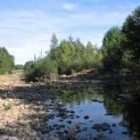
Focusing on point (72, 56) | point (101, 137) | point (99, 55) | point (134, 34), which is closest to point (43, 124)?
point (101, 137)

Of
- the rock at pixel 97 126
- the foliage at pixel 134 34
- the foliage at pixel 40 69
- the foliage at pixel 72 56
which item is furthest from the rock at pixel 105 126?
the foliage at pixel 72 56

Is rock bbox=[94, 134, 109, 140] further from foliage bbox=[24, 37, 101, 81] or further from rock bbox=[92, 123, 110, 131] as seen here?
foliage bbox=[24, 37, 101, 81]

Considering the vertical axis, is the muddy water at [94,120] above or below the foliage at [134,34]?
below

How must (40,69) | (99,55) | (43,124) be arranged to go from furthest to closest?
(99,55) → (40,69) → (43,124)

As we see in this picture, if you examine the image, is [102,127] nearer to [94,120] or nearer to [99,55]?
[94,120]

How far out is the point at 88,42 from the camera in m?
135

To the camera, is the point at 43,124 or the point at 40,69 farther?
the point at 40,69

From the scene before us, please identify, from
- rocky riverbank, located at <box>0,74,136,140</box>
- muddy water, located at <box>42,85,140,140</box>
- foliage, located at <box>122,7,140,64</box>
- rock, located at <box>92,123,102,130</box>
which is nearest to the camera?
rocky riverbank, located at <box>0,74,136,140</box>

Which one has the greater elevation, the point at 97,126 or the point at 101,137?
the point at 97,126

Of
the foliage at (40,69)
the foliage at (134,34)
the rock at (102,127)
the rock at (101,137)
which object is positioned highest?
the foliage at (134,34)

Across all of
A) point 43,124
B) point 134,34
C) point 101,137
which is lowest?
point 101,137

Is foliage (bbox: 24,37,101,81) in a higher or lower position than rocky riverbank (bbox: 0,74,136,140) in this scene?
higher

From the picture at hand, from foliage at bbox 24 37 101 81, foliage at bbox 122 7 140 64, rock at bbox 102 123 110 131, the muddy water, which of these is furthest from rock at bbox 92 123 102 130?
foliage at bbox 24 37 101 81

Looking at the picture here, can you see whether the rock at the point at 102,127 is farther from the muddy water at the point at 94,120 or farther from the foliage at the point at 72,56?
the foliage at the point at 72,56
